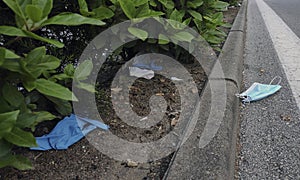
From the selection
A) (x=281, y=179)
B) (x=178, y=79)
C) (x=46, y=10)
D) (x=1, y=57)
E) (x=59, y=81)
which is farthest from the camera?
(x=178, y=79)

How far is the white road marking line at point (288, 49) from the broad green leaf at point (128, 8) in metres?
1.51

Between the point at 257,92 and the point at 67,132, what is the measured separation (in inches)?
64.4

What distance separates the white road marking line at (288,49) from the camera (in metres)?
2.95

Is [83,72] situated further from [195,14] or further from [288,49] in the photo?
[288,49]

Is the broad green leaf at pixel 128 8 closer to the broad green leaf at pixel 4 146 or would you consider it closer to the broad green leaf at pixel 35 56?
the broad green leaf at pixel 35 56

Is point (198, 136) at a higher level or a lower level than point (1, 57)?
lower

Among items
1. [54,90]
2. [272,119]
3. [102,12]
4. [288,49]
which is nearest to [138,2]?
[102,12]

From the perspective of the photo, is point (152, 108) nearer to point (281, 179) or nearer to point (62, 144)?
point (62, 144)

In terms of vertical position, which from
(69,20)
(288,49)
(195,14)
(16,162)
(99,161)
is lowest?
(288,49)

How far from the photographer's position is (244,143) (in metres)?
1.88

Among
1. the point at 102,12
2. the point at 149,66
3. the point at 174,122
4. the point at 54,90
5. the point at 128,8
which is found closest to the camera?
the point at 54,90

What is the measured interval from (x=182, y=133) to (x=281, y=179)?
1.73ft

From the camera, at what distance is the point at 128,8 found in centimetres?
162

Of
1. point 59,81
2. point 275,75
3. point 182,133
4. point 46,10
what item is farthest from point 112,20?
point 275,75
